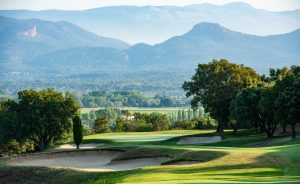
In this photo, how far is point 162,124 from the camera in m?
128

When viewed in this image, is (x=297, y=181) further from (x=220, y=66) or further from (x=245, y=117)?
(x=220, y=66)

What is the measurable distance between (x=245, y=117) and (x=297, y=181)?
3809 centimetres

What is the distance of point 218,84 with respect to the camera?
80.8 m

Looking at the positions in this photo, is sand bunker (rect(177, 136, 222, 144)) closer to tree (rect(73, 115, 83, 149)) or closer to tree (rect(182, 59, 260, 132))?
tree (rect(182, 59, 260, 132))

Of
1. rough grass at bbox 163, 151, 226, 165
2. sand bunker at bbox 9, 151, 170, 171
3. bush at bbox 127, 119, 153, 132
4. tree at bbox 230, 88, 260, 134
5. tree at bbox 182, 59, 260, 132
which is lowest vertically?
sand bunker at bbox 9, 151, 170, 171

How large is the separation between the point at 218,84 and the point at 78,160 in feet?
99.4

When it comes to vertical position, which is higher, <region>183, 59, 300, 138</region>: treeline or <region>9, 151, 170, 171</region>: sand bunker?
<region>183, 59, 300, 138</region>: treeline

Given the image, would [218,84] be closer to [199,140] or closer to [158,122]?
[199,140]

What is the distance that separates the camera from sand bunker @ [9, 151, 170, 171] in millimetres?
50750

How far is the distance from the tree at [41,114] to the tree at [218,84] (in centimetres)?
1646

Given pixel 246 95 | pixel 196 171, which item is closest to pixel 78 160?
pixel 196 171

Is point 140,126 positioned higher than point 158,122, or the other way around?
point 158,122

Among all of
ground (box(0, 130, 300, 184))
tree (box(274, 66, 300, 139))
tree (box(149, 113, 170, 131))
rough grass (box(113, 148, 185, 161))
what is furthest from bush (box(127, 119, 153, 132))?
ground (box(0, 130, 300, 184))

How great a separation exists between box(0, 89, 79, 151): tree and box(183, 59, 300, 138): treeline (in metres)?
16.5
